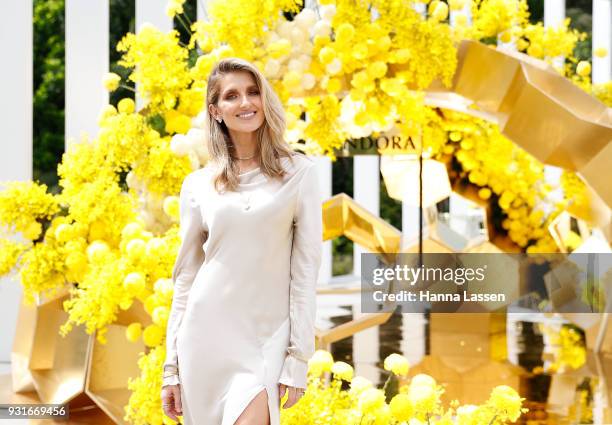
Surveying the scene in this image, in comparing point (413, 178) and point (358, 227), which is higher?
point (413, 178)

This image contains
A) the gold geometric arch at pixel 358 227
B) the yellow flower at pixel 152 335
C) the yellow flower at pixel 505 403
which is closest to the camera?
the yellow flower at pixel 505 403

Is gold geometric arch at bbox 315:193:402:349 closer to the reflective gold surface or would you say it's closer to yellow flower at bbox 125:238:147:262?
A: the reflective gold surface

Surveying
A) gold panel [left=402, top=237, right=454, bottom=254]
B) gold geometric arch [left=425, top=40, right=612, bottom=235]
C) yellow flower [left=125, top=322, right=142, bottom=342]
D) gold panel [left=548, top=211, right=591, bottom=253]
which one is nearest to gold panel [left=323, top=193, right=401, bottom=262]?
gold panel [left=548, top=211, right=591, bottom=253]

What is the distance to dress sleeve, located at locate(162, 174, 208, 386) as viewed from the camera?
6.27 ft

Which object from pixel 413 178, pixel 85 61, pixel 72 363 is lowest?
pixel 72 363

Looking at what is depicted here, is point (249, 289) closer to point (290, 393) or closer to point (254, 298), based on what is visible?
point (254, 298)

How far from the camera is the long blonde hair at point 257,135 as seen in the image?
1.87 m

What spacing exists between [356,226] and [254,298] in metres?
3.34

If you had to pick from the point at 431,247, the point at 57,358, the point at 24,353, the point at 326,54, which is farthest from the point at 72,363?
the point at 431,247

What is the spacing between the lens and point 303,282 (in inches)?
71.5

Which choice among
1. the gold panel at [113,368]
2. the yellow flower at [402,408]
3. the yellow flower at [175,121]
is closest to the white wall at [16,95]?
the gold panel at [113,368]

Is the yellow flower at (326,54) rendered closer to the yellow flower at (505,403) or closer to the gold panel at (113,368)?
the gold panel at (113,368)

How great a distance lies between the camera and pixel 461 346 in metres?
6.28

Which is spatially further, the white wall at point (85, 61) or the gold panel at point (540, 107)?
the white wall at point (85, 61)
